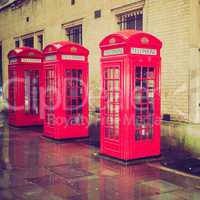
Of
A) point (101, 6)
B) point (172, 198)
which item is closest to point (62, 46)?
point (101, 6)

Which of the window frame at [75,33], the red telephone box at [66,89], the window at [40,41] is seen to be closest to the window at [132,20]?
the red telephone box at [66,89]

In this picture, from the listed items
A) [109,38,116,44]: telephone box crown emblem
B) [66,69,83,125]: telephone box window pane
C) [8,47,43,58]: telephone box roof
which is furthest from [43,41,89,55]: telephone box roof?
[8,47,43,58]: telephone box roof

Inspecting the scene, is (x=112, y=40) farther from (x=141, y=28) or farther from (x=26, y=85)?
(x=26, y=85)

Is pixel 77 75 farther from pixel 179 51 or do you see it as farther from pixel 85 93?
pixel 179 51

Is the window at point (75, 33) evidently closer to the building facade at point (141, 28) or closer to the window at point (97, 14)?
the building facade at point (141, 28)

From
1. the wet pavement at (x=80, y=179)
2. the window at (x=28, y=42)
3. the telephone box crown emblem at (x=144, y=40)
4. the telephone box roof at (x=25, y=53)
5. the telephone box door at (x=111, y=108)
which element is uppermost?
the window at (x=28, y=42)

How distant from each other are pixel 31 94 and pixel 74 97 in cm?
344

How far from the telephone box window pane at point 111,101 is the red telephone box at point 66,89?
2.26m

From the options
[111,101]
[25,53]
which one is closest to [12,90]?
[25,53]

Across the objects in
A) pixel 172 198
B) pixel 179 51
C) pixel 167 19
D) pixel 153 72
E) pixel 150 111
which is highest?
pixel 167 19

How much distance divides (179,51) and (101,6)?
409 cm

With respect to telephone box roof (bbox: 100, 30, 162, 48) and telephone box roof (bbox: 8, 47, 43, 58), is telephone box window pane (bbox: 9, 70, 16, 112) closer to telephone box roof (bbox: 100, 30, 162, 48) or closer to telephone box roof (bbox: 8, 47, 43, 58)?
telephone box roof (bbox: 8, 47, 43, 58)

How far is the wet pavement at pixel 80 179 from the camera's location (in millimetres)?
5664

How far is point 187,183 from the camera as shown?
20.7 ft
